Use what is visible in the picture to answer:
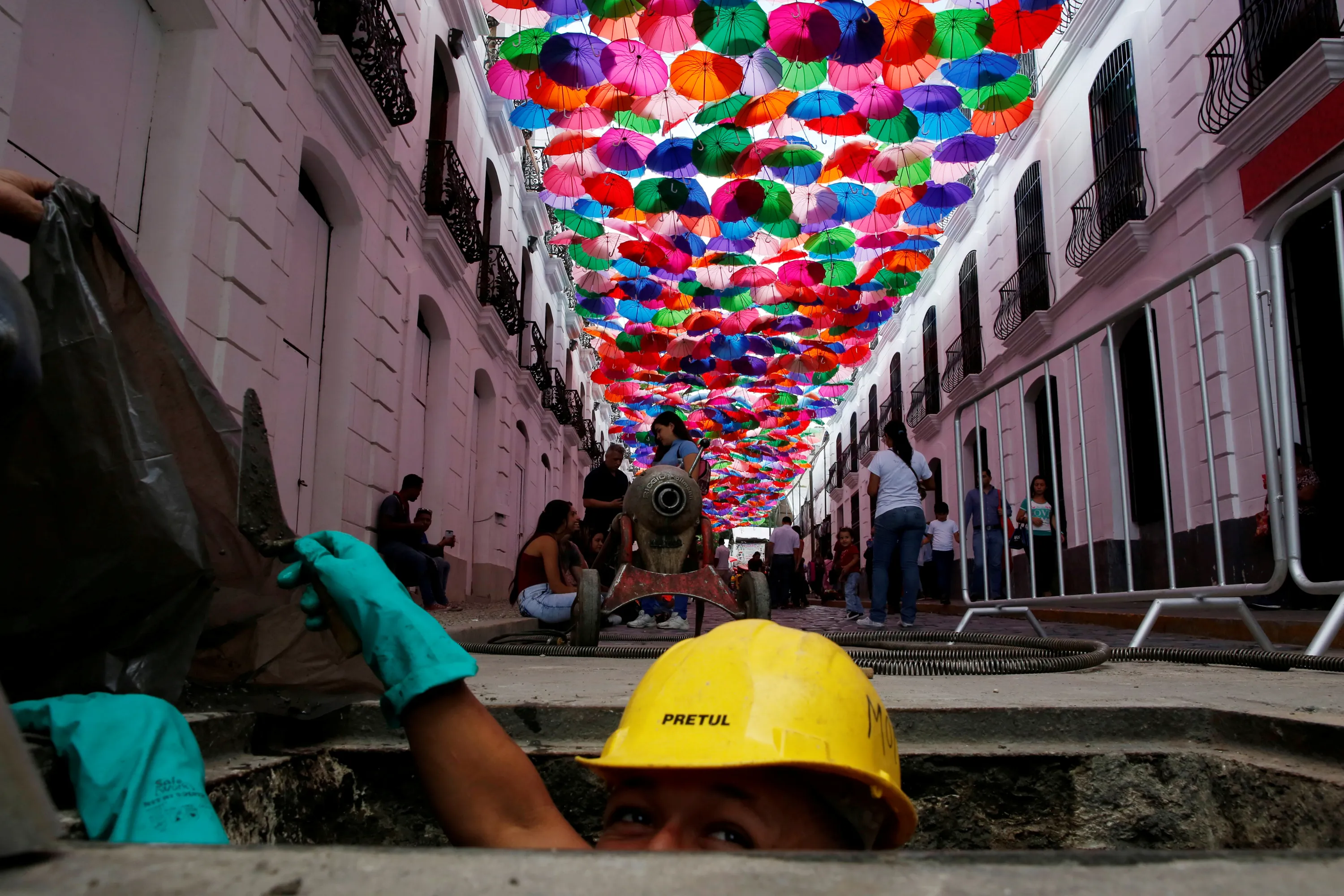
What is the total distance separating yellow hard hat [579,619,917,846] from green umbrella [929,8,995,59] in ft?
28.8

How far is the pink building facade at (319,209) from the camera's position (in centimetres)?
513

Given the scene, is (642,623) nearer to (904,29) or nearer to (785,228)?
(904,29)

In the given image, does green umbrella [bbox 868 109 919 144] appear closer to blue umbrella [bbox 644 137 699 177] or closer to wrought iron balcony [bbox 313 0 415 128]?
blue umbrella [bbox 644 137 699 177]

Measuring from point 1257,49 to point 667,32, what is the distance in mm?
5450

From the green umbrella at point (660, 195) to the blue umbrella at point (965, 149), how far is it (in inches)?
123

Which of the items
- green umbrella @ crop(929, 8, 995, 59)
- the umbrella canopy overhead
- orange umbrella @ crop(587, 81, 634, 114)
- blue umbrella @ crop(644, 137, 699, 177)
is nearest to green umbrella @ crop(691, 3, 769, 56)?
the umbrella canopy overhead

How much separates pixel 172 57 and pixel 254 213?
1.05 meters

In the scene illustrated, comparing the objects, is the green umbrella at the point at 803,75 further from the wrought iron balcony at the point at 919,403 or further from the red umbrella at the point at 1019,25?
the wrought iron balcony at the point at 919,403

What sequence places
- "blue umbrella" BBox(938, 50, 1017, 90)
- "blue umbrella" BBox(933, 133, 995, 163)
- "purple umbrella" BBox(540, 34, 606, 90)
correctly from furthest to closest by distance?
1. "blue umbrella" BBox(933, 133, 995, 163)
2. "blue umbrella" BBox(938, 50, 1017, 90)
3. "purple umbrella" BBox(540, 34, 606, 90)

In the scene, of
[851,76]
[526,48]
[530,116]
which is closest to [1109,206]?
[851,76]

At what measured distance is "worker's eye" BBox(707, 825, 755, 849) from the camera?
51.0 inches

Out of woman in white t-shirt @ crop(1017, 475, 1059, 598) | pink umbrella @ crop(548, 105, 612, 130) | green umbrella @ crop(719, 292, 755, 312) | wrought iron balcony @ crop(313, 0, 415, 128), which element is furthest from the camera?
green umbrella @ crop(719, 292, 755, 312)

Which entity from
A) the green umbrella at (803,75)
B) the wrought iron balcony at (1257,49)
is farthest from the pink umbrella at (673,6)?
the wrought iron balcony at (1257,49)

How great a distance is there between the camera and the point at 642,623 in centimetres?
863
